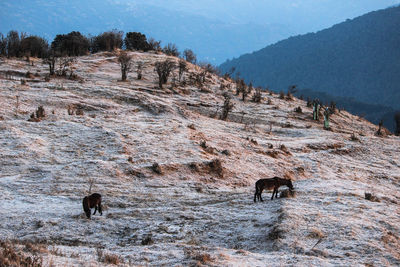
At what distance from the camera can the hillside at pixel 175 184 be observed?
5.91 m

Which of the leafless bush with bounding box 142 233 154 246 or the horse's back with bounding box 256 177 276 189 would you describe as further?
the horse's back with bounding box 256 177 276 189

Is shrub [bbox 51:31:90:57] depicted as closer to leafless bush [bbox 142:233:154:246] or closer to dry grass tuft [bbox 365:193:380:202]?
dry grass tuft [bbox 365:193:380:202]

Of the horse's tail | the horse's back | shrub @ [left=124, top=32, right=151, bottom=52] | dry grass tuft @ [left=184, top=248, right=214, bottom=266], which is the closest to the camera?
dry grass tuft @ [left=184, top=248, right=214, bottom=266]

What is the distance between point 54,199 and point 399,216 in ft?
24.8

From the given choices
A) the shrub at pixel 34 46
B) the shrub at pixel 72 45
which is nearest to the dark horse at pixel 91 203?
the shrub at pixel 34 46

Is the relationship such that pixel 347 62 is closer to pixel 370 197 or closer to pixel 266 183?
pixel 370 197

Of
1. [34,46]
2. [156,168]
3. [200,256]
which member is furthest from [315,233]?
[34,46]

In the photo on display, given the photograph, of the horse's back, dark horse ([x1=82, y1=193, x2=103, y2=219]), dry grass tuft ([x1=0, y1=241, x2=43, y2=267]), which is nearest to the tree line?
dark horse ([x1=82, y1=193, x2=103, y2=219])

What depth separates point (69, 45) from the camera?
3425 cm

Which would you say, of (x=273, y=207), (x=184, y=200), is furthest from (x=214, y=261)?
(x=184, y=200)

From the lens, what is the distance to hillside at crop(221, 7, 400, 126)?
104 m

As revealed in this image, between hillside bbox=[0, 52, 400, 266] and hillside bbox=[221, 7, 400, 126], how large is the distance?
86423 mm

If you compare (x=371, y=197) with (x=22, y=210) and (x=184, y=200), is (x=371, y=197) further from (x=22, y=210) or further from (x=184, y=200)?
(x=22, y=210)

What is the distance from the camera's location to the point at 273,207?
7777 mm
